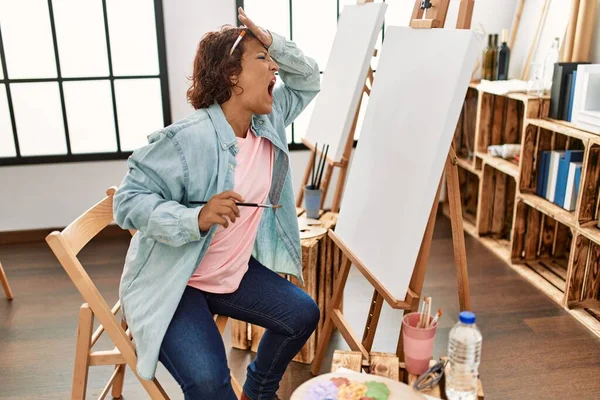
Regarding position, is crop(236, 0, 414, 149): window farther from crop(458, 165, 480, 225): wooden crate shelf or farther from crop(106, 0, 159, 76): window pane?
crop(458, 165, 480, 225): wooden crate shelf

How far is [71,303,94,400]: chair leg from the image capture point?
5.28ft

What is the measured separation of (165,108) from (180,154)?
7.30 ft

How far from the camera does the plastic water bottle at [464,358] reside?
4.25ft

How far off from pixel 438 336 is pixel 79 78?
2.65 metres

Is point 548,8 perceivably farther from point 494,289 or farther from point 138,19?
point 138,19

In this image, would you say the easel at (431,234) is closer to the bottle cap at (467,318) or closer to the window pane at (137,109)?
the bottle cap at (467,318)

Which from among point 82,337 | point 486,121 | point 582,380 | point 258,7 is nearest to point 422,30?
point 82,337

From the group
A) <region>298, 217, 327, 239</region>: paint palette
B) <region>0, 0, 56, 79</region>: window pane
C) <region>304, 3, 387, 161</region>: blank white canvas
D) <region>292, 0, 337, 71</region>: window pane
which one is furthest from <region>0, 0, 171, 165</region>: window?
<region>298, 217, 327, 239</region>: paint palette

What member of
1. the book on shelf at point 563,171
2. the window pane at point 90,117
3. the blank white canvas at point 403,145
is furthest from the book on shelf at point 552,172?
the window pane at point 90,117

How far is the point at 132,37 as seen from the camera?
360 centimetres

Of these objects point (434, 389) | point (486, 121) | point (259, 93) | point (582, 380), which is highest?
point (259, 93)

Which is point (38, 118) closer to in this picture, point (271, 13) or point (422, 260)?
point (271, 13)

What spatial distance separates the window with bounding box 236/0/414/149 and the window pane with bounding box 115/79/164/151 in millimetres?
820

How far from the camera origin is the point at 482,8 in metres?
3.78
